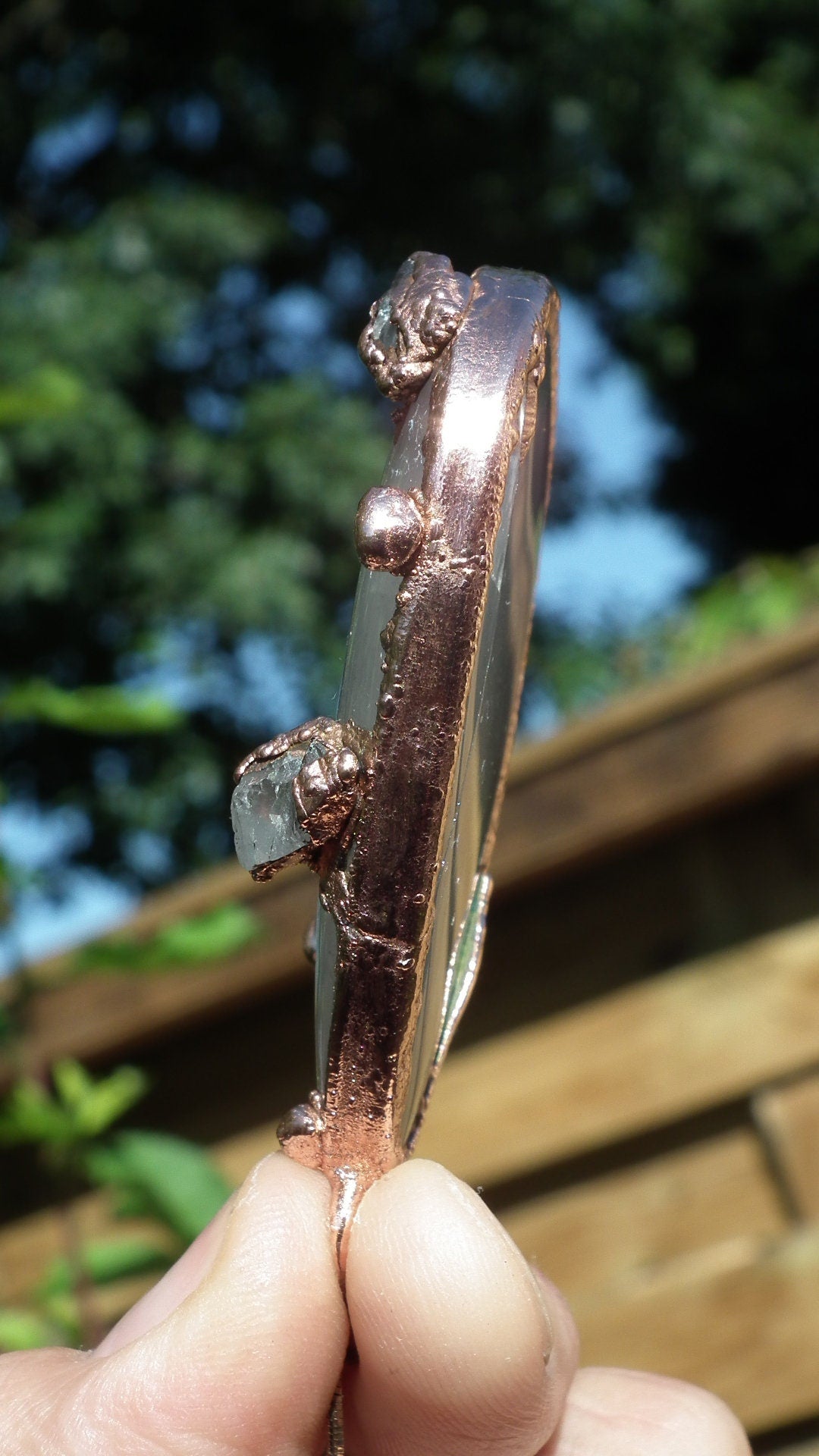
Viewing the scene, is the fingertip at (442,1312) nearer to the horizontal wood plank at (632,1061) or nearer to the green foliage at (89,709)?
the green foliage at (89,709)

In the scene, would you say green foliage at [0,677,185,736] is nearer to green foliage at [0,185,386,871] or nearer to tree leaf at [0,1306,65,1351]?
tree leaf at [0,1306,65,1351]

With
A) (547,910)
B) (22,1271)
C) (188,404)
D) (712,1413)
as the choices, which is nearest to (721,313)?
(188,404)

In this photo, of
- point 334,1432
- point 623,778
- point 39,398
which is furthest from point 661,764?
point 334,1432

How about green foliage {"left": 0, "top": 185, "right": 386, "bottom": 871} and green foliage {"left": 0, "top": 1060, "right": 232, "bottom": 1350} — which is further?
green foliage {"left": 0, "top": 185, "right": 386, "bottom": 871}

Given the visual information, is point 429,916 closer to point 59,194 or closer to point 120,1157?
point 120,1157

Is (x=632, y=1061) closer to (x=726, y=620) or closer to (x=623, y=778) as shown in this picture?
(x=623, y=778)

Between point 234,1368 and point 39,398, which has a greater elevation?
point 39,398

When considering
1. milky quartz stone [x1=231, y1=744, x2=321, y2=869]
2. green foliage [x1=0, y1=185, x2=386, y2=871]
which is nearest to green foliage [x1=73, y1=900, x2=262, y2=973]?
milky quartz stone [x1=231, y1=744, x2=321, y2=869]
